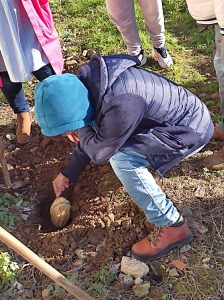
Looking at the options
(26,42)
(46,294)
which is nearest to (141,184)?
(46,294)

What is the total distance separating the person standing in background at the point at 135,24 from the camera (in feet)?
12.0

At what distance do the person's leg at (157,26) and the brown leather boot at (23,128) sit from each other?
98 centimetres

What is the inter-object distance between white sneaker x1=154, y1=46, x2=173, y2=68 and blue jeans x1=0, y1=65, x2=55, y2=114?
990 mm

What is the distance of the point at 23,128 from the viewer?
11.8ft

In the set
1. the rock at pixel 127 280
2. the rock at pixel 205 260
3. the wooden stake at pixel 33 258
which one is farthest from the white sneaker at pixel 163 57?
the wooden stake at pixel 33 258

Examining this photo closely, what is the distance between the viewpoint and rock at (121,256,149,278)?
2.78m

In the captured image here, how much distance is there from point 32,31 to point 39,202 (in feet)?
3.12

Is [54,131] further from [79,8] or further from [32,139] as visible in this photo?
[79,8]

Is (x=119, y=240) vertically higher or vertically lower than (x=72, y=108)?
lower

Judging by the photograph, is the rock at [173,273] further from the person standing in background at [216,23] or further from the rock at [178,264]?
the person standing in background at [216,23]

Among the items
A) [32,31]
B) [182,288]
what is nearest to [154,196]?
[182,288]

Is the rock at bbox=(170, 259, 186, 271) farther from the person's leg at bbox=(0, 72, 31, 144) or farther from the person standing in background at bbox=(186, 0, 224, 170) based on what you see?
the person's leg at bbox=(0, 72, 31, 144)

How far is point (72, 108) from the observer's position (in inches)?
88.0

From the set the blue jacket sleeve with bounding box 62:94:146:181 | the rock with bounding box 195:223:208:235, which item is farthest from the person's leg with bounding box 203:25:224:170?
the blue jacket sleeve with bounding box 62:94:146:181
